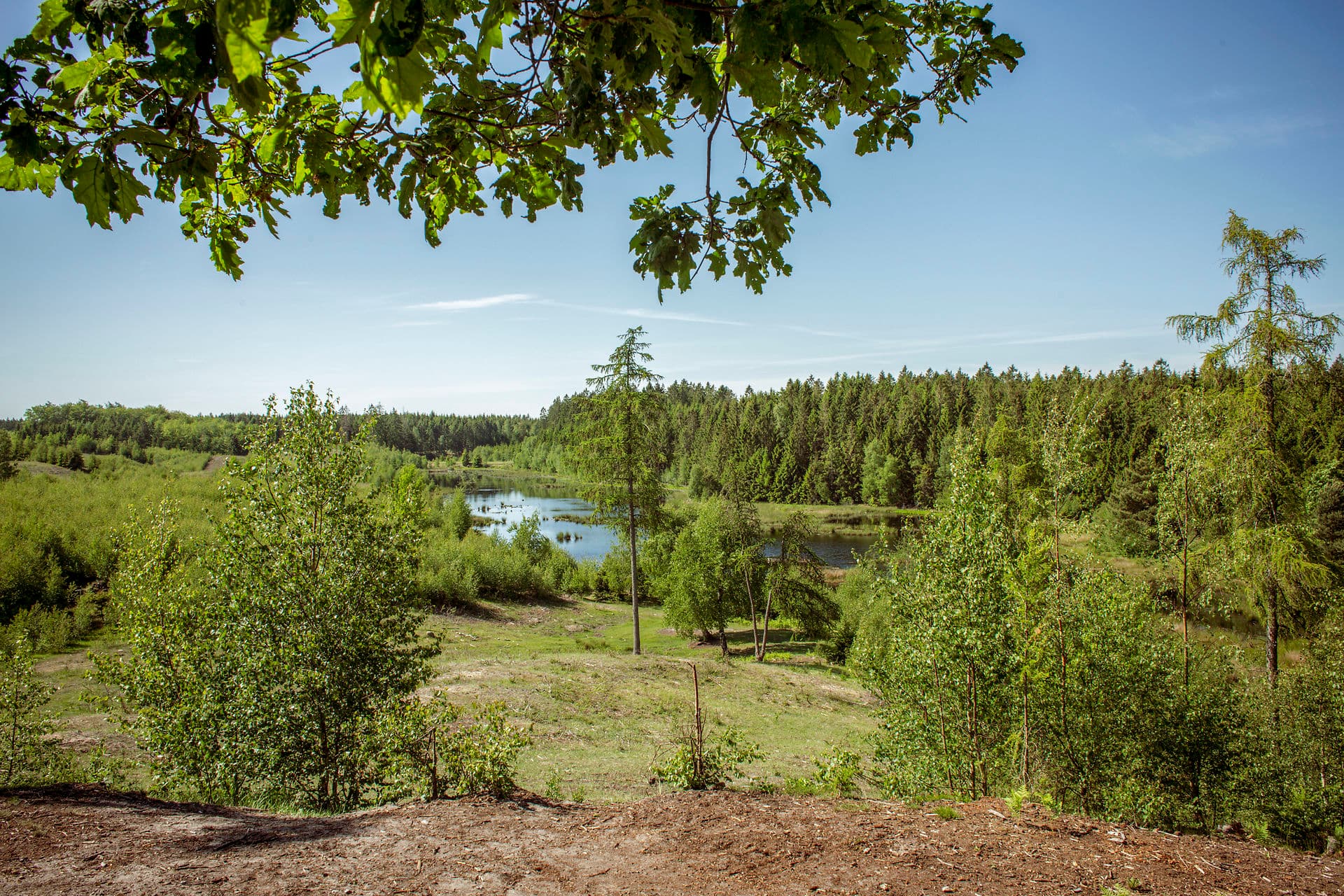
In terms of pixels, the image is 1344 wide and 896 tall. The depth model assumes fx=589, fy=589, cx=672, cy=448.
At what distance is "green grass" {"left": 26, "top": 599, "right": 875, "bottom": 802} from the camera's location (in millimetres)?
11172

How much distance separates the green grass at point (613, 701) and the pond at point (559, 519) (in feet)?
19.1

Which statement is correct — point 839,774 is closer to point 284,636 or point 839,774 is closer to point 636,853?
point 636,853

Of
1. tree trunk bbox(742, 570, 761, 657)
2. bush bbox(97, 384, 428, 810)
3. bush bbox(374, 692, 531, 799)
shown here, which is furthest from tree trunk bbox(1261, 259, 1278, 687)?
tree trunk bbox(742, 570, 761, 657)

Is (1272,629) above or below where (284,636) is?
below

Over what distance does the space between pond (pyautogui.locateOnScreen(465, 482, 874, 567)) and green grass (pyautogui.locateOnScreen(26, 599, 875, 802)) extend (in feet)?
19.1

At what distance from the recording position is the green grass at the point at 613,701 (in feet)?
36.7

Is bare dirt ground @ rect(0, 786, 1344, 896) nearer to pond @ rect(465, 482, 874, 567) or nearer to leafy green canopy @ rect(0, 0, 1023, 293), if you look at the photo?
leafy green canopy @ rect(0, 0, 1023, 293)

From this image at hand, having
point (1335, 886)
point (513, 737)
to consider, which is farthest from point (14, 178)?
point (1335, 886)

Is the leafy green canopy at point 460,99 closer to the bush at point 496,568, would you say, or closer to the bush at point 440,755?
the bush at point 440,755

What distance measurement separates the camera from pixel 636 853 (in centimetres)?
518

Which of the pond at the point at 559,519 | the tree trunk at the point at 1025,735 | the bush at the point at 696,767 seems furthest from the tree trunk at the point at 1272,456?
the pond at the point at 559,519

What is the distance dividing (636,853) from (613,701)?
12.1 m

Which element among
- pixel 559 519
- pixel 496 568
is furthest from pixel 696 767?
pixel 559 519

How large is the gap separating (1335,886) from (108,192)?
8.63m
